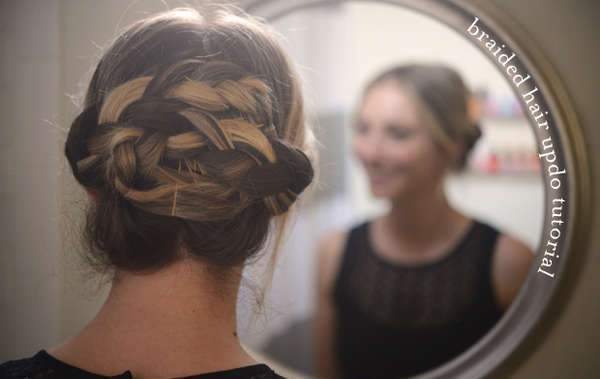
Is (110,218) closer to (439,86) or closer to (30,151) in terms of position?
(30,151)

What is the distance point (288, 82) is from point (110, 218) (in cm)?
34

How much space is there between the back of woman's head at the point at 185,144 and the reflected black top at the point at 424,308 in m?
0.25

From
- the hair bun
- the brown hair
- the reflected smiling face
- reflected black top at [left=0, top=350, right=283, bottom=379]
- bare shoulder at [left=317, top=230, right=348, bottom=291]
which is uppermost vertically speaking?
the brown hair

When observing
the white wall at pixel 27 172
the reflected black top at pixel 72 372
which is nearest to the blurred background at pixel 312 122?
the white wall at pixel 27 172

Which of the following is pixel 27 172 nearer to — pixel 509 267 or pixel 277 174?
pixel 277 174

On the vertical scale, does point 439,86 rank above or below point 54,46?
above

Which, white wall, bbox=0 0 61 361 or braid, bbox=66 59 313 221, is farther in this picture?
white wall, bbox=0 0 61 361

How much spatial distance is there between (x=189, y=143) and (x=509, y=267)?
1.91 feet

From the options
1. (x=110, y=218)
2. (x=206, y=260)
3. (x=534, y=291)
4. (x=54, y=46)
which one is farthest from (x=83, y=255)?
(x=534, y=291)

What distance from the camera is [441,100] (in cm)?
103

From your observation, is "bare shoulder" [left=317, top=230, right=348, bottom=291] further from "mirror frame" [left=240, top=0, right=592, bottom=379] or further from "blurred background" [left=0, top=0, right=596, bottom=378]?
"mirror frame" [left=240, top=0, right=592, bottom=379]

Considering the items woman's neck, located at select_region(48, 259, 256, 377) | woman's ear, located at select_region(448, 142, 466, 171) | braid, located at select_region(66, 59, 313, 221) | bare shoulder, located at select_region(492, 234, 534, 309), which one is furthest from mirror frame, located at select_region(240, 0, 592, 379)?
woman's neck, located at select_region(48, 259, 256, 377)

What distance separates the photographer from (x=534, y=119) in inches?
40.8

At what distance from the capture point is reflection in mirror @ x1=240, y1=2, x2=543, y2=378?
1024mm
